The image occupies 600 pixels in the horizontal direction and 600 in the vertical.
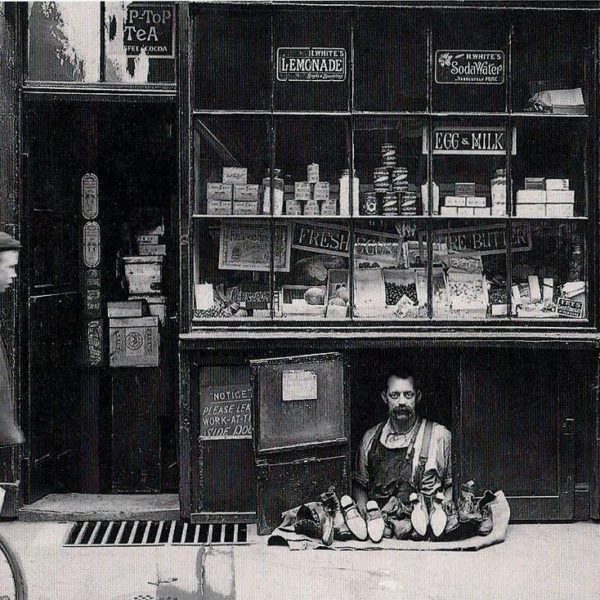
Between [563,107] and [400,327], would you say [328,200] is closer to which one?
[400,327]

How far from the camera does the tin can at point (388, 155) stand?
7.36 m

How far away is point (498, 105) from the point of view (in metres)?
7.36

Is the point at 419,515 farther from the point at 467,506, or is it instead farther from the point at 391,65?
the point at 391,65

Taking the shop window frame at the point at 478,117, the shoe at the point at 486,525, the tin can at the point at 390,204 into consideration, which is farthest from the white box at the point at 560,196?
the shoe at the point at 486,525

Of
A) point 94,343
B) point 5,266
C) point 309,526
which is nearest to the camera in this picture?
point 5,266

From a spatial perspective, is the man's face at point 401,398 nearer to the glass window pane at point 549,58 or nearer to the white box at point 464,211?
the white box at point 464,211

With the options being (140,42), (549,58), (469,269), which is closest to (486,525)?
(469,269)

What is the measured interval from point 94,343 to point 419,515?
3.10m

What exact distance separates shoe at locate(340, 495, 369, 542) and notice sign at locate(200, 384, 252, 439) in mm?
872

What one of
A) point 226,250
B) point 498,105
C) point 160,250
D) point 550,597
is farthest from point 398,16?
point 550,597

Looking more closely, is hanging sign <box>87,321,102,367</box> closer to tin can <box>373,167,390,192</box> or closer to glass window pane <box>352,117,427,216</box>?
glass window pane <box>352,117,427,216</box>

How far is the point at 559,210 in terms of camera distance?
24.2 ft

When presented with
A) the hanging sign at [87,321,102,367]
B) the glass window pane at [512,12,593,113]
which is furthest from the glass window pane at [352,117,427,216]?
the hanging sign at [87,321,102,367]

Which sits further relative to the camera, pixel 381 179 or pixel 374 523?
pixel 381 179
